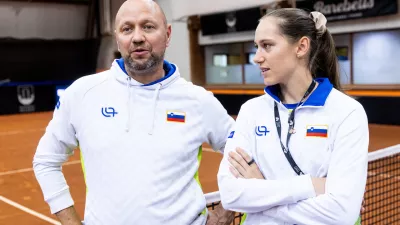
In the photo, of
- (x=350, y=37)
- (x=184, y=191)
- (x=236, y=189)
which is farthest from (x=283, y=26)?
(x=350, y=37)

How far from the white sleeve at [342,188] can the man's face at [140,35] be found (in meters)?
0.85

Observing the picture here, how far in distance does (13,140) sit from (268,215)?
36.8ft

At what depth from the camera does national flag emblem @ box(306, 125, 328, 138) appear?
1943 mm

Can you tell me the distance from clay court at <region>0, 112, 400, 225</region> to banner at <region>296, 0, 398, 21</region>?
2.87m

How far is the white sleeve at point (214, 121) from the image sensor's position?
2.34m

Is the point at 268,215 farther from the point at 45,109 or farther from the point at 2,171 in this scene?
the point at 45,109

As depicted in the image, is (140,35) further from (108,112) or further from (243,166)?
(243,166)

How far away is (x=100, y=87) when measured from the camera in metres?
2.30

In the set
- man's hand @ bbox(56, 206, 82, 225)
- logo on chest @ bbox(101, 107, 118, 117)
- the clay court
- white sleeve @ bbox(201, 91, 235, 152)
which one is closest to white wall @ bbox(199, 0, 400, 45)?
the clay court

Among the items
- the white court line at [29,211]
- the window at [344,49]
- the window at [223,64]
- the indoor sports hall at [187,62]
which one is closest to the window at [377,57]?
the indoor sports hall at [187,62]

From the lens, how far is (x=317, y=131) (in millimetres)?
1951

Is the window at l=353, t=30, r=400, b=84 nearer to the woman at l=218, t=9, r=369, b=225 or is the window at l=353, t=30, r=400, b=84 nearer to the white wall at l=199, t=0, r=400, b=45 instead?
the white wall at l=199, t=0, r=400, b=45

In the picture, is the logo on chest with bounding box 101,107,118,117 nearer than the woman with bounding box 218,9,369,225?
No

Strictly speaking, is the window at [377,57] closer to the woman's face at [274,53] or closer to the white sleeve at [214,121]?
the white sleeve at [214,121]
